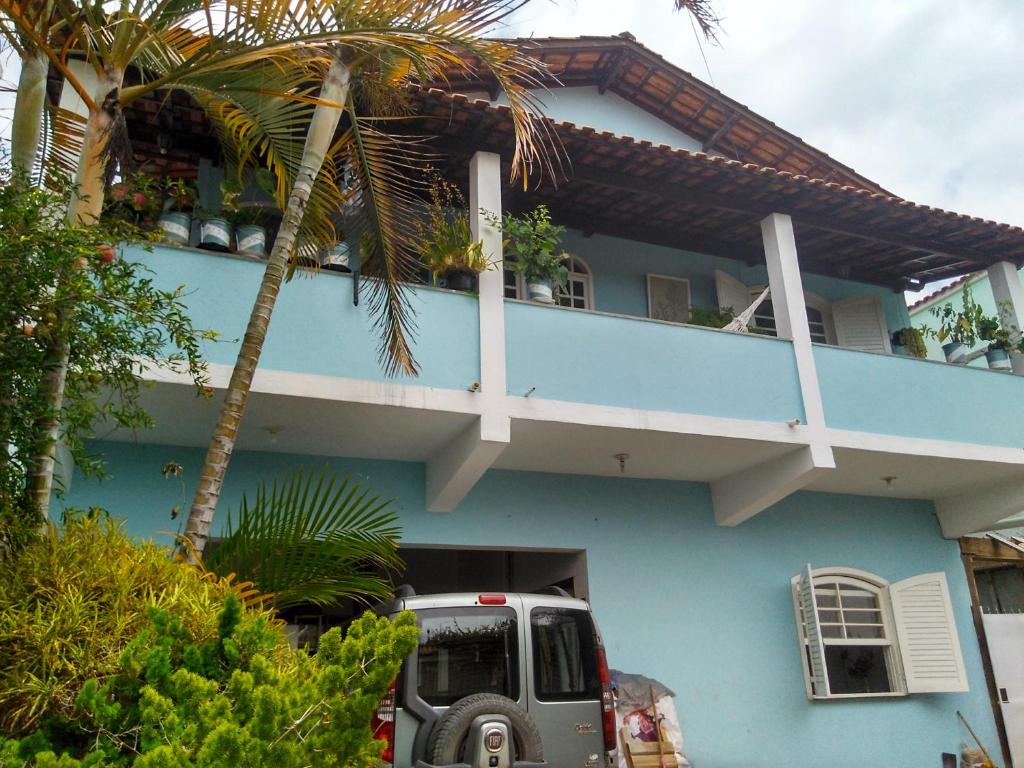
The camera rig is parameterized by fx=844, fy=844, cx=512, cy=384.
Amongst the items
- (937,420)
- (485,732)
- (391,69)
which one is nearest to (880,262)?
(937,420)

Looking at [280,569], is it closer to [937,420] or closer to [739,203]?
[739,203]

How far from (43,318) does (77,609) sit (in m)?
1.26

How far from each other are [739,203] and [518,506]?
408 centimetres

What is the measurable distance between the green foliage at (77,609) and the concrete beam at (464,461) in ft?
11.8

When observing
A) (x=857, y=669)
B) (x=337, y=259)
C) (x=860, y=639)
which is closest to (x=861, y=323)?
(x=860, y=639)

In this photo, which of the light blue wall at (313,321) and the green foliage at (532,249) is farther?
the green foliage at (532,249)

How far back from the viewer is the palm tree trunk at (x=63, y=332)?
3.88m

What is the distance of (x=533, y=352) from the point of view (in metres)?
7.69

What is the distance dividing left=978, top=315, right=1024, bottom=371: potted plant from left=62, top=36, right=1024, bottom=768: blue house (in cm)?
50

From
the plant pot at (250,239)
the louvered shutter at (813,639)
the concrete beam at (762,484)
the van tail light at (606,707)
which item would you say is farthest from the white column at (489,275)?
the louvered shutter at (813,639)

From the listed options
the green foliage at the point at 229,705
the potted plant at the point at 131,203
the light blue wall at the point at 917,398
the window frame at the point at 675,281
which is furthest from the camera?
the window frame at the point at 675,281

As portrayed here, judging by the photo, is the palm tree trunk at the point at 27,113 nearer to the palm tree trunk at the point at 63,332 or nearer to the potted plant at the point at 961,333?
the palm tree trunk at the point at 63,332

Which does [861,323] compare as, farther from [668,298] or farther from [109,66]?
[109,66]

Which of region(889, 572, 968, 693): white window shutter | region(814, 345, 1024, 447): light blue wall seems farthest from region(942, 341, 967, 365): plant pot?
region(889, 572, 968, 693): white window shutter
